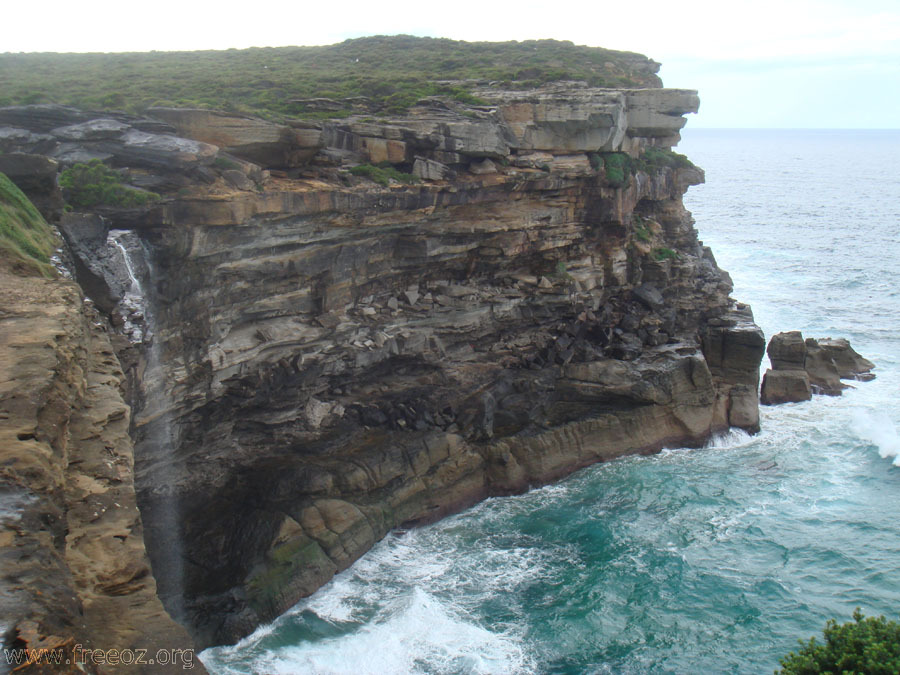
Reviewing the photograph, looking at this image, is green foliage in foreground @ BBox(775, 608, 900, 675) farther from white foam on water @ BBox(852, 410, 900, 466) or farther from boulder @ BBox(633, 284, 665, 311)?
boulder @ BBox(633, 284, 665, 311)

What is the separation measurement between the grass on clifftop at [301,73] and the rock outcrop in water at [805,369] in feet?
58.4

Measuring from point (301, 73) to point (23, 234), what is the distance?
27573 mm

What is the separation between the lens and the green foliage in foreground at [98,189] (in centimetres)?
2141

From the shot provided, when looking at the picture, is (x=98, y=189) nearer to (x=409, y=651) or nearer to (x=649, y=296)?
(x=409, y=651)

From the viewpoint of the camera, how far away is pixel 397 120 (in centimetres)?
3062

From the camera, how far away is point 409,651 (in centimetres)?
2097

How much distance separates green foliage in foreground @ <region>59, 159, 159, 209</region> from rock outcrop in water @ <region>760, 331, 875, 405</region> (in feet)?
106

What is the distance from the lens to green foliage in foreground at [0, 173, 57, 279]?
16.2 meters

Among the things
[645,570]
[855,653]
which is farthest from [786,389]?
[855,653]

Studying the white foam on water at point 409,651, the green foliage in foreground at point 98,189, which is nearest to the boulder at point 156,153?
the green foliage in foreground at point 98,189

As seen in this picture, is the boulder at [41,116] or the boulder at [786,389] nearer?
the boulder at [41,116]

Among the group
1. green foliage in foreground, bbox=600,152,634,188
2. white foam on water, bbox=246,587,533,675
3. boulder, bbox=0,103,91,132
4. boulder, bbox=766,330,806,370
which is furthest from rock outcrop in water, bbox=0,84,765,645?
boulder, bbox=766,330,806,370

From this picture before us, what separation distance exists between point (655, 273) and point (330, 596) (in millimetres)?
24467

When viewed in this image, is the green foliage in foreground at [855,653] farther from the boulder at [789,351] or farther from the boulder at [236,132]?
the boulder at [789,351]
